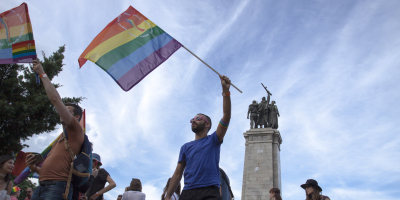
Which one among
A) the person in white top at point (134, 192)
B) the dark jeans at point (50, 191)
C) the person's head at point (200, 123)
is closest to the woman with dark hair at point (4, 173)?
the person in white top at point (134, 192)

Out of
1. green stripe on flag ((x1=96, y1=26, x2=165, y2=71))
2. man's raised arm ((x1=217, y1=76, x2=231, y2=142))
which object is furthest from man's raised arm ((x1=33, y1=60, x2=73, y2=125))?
green stripe on flag ((x1=96, y1=26, x2=165, y2=71))

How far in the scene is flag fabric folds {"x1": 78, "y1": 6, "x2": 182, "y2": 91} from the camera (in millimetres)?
5191

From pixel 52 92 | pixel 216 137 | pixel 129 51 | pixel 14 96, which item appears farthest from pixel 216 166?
pixel 14 96

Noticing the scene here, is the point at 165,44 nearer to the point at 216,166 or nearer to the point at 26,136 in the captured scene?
the point at 216,166

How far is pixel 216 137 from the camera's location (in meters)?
3.65

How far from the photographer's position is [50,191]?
3.20 m

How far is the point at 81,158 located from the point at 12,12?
11.3 feet

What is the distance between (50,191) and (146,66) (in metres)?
2.89

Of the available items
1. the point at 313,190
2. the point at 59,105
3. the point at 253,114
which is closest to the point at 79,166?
the point at 59,105

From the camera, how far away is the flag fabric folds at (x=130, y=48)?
5.19 meters

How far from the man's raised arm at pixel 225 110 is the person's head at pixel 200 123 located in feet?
1.17

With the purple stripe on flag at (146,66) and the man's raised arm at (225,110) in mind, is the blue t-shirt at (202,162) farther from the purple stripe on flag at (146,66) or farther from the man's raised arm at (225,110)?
the purple stripe on flag at (146,66)

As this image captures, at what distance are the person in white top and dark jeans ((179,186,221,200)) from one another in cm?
252

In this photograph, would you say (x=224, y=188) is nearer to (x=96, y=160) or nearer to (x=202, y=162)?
(x=202, y=162)
